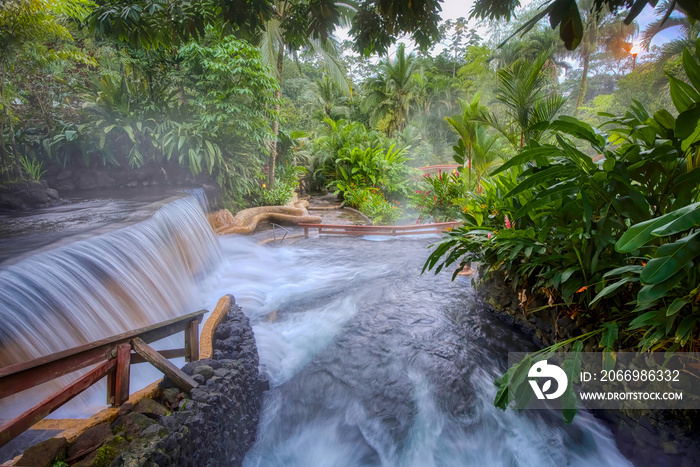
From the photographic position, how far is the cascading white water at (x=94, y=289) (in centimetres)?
219

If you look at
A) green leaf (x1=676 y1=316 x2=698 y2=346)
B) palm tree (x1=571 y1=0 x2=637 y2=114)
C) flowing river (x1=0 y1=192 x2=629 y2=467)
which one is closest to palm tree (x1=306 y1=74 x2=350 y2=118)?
palm tree (x1=571 y1=0 x2=637 y2=114)

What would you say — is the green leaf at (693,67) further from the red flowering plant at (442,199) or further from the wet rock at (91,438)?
the red flowering plant at (442,199)

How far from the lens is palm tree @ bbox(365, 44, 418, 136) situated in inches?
699

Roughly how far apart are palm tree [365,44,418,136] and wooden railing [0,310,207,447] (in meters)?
18.5

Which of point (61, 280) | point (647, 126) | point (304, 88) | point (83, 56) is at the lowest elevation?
point (61, 280)

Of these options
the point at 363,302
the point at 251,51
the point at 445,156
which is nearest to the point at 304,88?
the point at 445,156

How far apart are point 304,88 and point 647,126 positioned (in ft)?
81.3

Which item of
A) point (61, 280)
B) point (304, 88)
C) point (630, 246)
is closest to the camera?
point (630, 246)

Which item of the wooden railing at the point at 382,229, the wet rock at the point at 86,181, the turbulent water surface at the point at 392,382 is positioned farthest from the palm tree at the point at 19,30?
the wooden railing at the point at 382,229

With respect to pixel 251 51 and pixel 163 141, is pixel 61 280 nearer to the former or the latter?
pixel 163 141

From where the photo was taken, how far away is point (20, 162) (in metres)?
6.42

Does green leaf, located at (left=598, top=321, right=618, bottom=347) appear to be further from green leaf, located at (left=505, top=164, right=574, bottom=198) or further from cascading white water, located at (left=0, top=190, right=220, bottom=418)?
cascading white water, located at (left=0, top=190, right=220, bottom=418)

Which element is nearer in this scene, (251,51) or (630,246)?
(630,246)

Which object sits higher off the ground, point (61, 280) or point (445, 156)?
point (445, 156)
